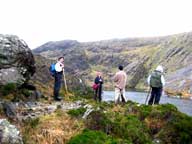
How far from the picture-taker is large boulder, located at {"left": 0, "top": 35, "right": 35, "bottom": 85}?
66.8ft

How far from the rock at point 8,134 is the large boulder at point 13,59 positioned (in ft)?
20.1

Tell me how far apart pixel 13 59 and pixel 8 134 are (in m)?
6.98

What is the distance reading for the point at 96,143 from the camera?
1476 cm

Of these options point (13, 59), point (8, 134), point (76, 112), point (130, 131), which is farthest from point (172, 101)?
point (8, 134)

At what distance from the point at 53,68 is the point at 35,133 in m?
8.08

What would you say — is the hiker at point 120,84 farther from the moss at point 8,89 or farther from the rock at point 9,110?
the rock at point 9,110

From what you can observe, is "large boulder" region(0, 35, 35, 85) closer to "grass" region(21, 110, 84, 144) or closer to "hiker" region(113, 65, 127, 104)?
"grass" region(21, 110, 84, 144)

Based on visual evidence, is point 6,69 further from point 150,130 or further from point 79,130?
point 150,130

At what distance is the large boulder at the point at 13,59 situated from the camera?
20359mm

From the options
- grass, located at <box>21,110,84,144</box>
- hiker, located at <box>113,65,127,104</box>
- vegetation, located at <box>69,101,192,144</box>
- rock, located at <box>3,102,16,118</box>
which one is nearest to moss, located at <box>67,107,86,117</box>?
grass, located at <box>21,110,84,144</box>

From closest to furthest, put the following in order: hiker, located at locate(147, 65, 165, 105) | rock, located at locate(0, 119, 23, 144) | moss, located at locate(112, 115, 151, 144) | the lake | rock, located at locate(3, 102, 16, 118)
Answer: rock, located at locate(0, 119, 23, 144)
rock, located at locate(3, 102, 16, 118)
moss, located at locate(112, 115, 151, 144)
hiker, located at locate(147, 65, 165, 105)
the lake

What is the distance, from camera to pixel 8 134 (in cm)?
1407

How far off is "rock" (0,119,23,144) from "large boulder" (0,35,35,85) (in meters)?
6.12

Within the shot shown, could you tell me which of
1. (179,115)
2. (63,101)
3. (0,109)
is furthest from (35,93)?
(179,115)
